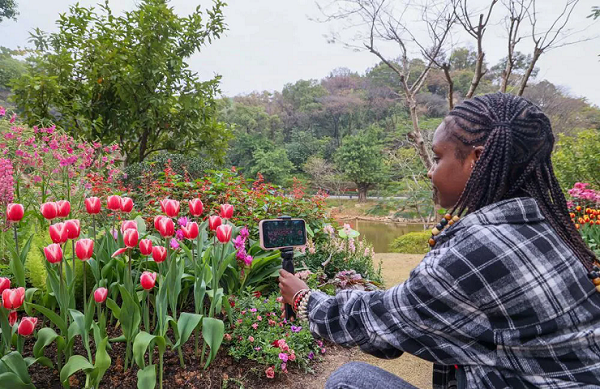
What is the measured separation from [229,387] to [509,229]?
55.2 inches

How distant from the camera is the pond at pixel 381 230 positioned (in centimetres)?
998

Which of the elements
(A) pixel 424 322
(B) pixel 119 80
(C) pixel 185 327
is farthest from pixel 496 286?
(B) pixel 119 80

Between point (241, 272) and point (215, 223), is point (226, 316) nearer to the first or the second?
point (241, 272)

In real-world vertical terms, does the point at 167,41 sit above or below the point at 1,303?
above

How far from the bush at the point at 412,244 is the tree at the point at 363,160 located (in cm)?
835

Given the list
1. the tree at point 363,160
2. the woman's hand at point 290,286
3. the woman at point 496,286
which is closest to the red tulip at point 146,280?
the woman's hand at point 290,286

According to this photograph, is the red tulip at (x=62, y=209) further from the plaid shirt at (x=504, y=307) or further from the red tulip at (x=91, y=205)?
the plaid shirt at (x=504, y=307)

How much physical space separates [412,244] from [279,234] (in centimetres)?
696

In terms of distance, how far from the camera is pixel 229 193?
3.33m

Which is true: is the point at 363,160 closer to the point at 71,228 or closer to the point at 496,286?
the point at 71,228

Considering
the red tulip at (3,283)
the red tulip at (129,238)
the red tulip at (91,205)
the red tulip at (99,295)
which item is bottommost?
the red tulip at (99,295)

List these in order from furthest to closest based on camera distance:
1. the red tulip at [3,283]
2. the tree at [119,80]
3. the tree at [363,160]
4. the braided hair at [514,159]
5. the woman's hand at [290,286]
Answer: the tree at [363,160], the tree at [119,80], the red tulip at [3,283], the woman's hand at [290,286], the braided hair at [514,159]

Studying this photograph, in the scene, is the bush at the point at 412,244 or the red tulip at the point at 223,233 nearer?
the red tulip at the point at 223,233

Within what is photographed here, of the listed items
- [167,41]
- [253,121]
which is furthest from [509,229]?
[253,121]
